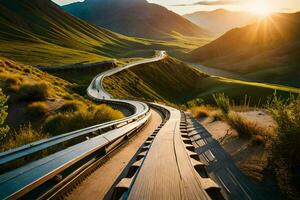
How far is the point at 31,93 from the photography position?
83.7 feet

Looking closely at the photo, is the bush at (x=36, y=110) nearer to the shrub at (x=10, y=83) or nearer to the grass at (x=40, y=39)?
the shrub at (x=10, y=83)

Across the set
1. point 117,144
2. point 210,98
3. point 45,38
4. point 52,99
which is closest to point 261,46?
point 45,38

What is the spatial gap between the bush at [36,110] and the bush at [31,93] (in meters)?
2.16

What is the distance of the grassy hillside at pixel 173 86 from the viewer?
62500mm

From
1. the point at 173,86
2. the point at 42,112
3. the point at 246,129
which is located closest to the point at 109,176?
the point at 246,129

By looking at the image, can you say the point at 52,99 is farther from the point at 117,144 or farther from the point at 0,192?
the point at 0,192

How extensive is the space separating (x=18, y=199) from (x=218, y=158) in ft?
19.6

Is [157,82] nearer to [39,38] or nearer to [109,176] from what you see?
[109,176]

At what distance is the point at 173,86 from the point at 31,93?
187 ft

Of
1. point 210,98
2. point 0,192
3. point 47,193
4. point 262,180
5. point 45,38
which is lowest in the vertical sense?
point 210,98

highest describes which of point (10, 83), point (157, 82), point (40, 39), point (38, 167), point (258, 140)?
point (40, 39)

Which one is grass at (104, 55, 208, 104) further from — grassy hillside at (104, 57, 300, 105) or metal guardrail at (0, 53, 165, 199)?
metal guardrail at (0, 53, 165, 199)

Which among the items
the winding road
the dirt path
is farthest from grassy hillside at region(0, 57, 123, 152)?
the winding road

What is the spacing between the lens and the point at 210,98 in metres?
65.1
